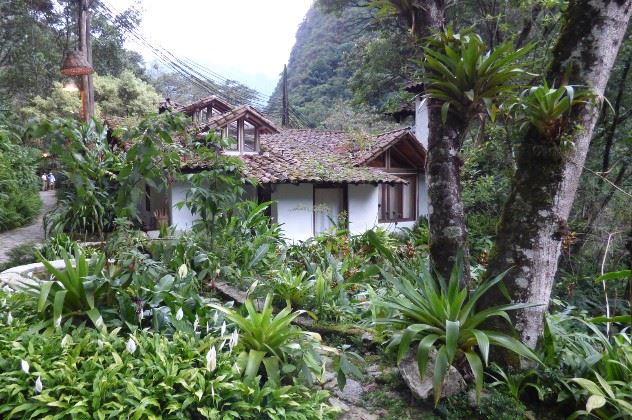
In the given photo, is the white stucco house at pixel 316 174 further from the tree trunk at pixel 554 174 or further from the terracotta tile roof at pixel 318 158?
the tree trunk at pixel 554 174

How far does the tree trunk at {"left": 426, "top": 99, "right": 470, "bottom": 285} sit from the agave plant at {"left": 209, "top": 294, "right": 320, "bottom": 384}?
44.4 inches

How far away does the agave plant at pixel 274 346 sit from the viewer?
254 centimetres

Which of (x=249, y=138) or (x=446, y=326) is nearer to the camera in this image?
(x=446, y=326)

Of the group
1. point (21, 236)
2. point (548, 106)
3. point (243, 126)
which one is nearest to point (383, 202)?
point (243, 126)

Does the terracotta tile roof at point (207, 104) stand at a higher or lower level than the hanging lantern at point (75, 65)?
higher

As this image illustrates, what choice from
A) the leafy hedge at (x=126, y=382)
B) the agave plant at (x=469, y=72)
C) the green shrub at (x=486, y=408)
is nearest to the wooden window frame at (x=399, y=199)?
the agave plant at (x=469, y=72)

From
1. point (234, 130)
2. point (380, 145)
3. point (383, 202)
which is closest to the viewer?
point (234, 130)

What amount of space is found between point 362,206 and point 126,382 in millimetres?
10138

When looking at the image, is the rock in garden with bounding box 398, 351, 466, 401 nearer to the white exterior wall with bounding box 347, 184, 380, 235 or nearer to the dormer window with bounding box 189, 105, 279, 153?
the dormer window with bounding box 189, 105, 279, 153

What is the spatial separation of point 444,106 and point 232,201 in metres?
2.04

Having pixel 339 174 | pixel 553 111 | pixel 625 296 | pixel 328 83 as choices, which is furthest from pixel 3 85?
pixel 625 296

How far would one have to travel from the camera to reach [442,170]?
3.02 metres

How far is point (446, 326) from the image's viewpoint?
2443mm

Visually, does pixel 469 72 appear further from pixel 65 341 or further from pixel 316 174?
pixel 316 174
